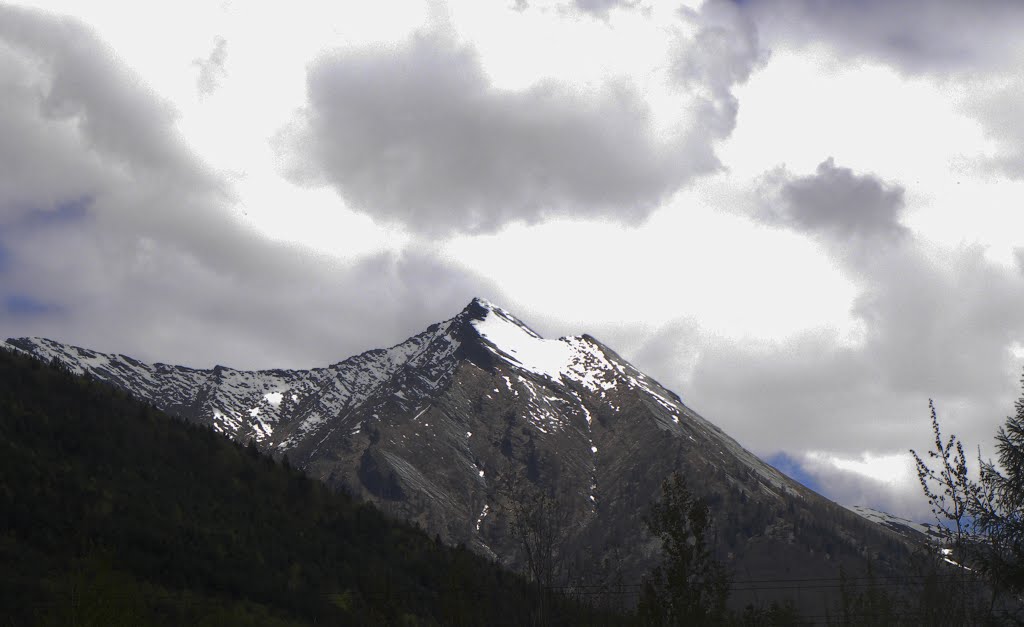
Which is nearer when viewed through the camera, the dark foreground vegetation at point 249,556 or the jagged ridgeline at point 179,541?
the dark foreground vegetation at point 249,556

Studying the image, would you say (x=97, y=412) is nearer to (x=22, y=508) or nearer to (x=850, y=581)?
(x=22, y=508)

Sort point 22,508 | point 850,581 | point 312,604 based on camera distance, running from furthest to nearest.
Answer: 1. point 312,604
2. point 22,508
3. point 850,581

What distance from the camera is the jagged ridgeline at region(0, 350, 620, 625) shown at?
86.6 metres

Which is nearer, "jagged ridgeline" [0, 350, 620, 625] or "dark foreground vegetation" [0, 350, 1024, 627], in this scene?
"dark foreground vegetation" [0, 350, 1024, 627]

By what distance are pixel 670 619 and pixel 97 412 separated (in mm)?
146232

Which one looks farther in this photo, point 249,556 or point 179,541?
point 249,556

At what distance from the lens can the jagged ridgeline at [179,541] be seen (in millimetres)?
86562

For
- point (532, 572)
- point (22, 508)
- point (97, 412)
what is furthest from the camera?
point (97, 412)

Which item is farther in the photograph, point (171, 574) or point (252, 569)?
point (252, 569)

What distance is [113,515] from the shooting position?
432 ft

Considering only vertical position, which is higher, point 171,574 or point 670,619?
point 670,619

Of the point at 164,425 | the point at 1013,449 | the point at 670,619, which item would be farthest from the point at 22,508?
the point at 1013,449

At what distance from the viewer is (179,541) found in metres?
132

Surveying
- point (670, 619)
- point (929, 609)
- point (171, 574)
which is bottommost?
point (171, 574)
